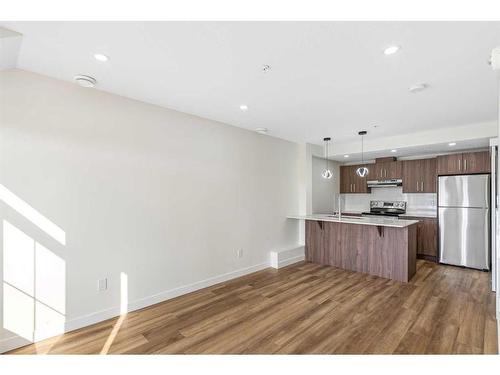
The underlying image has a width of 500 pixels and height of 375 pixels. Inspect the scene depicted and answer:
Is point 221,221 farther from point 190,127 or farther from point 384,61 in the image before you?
point 384,61

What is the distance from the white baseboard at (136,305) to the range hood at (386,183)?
12.2 ft

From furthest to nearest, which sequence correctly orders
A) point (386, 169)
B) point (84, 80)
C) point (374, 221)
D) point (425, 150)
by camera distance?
point (386, 169), point (425, 150), point (374, 221), point (84, 80)

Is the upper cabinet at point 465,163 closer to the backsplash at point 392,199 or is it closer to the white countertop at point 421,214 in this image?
the backsplash at point 392,199

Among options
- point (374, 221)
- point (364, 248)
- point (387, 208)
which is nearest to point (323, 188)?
point (387, 208)

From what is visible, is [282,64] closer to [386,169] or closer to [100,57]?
[100,57]

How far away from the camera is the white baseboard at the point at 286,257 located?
15.1ft

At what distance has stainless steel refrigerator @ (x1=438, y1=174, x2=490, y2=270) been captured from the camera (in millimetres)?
4250

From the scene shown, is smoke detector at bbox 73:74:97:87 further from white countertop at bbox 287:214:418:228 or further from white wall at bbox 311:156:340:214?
white wall at bbox 311:156:340:214

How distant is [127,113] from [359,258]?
14.1 ft

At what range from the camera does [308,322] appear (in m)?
2.62

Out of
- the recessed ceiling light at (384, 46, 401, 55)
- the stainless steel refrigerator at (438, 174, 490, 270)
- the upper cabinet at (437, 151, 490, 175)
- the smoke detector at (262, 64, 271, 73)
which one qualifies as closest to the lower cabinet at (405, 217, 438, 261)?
the stainless steel refrigerator at (438, 174, 490, 270)

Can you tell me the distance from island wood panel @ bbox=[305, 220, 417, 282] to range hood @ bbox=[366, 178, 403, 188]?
1650mm

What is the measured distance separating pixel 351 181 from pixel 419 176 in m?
1.50
